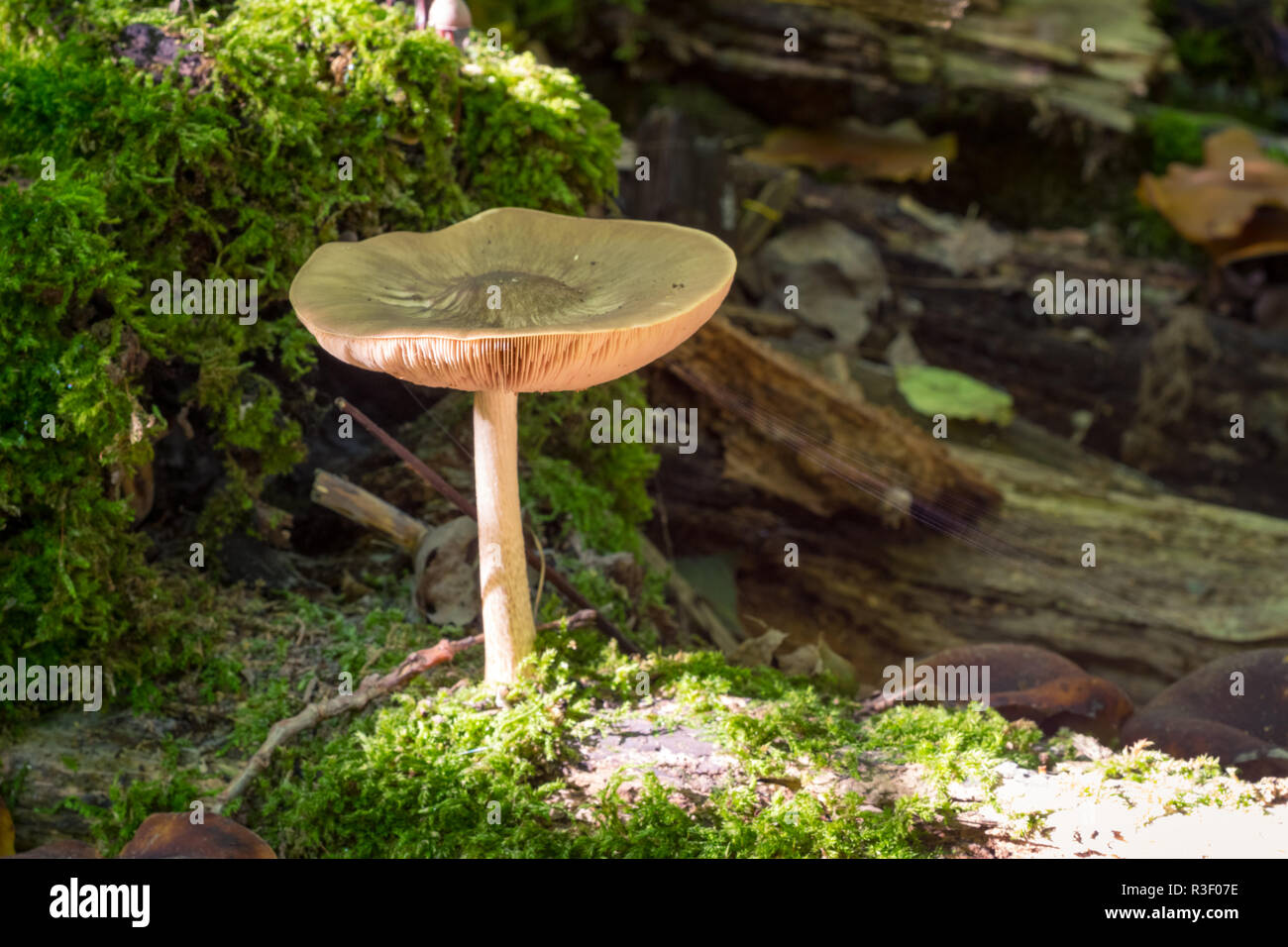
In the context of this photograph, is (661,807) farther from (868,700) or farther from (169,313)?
(169,313)

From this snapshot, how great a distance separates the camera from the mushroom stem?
249 cm

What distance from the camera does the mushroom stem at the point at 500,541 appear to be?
249cm

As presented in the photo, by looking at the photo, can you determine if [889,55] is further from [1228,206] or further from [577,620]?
[577,620]

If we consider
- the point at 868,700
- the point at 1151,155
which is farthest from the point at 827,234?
the point at 868,700

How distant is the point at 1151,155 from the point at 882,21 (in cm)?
207

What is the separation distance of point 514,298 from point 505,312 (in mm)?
72

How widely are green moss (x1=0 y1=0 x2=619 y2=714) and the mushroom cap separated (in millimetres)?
491

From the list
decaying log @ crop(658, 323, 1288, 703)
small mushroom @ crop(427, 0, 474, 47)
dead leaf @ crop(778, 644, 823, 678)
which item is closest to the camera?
small mushroom @ crop(427, 0, 474, 47)

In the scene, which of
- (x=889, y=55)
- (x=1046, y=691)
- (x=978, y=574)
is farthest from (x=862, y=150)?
(x=1046, y=691)

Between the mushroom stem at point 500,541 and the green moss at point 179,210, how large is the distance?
0.86m

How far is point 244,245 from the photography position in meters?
2.94

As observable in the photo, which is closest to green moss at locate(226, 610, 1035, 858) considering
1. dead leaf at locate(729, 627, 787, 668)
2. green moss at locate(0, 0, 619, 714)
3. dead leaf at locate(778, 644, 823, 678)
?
dead leaf at locate(778, 644, 823, 678)

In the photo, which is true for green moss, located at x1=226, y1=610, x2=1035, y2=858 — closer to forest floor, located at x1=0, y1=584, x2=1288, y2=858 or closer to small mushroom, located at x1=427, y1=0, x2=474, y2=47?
forest floor, located at x1=0, y1=584, x2=1288, y2=858

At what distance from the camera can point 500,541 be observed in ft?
8.38
